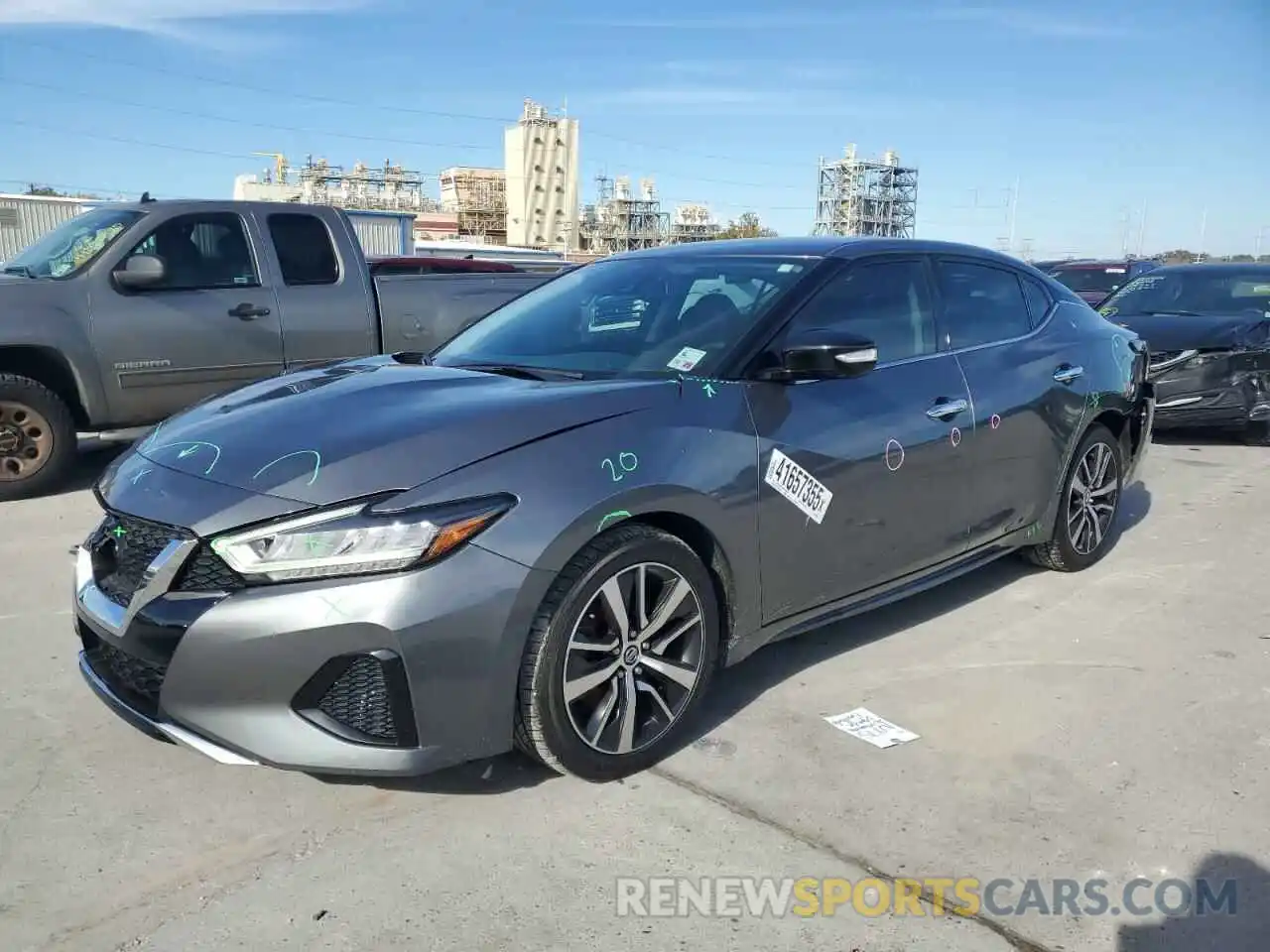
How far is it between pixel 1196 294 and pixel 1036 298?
613 cm

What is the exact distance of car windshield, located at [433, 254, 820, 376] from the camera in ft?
11.6

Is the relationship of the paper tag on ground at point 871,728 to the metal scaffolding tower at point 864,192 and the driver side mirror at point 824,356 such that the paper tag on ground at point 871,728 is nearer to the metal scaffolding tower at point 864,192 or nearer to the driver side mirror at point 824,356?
the driver side mirror at point 824,356

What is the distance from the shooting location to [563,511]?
2756 millimetres

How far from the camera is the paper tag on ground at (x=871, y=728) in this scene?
11.2 ft

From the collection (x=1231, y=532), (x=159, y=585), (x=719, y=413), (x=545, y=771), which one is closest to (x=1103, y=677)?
(x=719, y=413)

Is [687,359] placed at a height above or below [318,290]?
below

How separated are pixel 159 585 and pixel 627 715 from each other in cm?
132

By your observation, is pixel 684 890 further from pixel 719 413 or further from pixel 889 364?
pixel 889 364

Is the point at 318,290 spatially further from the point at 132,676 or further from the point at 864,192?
the point at 864,192

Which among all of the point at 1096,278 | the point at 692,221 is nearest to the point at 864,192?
the point at 692,221

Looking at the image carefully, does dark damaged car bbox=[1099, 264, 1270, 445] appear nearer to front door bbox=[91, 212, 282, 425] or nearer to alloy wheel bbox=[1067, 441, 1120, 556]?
alloy wheel bbox=[1067, 441, 1120, 556]

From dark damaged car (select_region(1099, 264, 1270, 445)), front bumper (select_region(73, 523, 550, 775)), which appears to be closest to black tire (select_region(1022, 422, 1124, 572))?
front bumper (select_region(73, 523, 550, 775))

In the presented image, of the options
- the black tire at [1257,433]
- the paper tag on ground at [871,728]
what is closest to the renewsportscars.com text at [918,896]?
the paper tag on ground at [871,728]

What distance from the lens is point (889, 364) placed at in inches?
155
